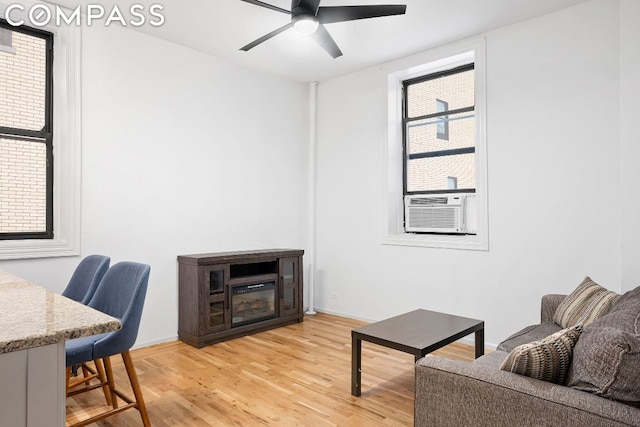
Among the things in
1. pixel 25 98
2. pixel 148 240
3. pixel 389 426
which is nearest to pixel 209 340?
pixel 148 240

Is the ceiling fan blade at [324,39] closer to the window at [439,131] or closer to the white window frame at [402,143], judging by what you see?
the white window frame at [402,143]

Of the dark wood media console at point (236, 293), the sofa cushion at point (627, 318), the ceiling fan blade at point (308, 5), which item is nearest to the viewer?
the sofa cushion at point (627, 318)

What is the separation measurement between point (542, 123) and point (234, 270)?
122 inches

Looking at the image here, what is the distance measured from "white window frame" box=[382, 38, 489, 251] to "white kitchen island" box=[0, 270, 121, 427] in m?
3.34

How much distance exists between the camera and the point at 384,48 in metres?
4.07

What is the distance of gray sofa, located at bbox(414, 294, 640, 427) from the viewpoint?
124cm

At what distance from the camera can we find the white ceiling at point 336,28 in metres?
3.22

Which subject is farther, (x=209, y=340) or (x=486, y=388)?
(x=209, y=340)

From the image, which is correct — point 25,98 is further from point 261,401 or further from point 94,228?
point 261,401

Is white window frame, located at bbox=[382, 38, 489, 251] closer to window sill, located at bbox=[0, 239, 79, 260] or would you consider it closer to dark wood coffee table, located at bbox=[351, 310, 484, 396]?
dark wood coffee table, located at bbox=[351, 310, 484, 396]

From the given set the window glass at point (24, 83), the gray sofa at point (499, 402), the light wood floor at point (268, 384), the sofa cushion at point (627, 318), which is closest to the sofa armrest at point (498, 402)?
the gray sofa at point (499, 402)

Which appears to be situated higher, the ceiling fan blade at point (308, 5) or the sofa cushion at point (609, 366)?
the ceiling fan blade at point (308, 5)

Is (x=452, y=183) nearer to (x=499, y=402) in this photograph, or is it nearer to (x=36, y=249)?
(x=499, y=402)

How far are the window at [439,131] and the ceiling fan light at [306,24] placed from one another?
1.93 m
